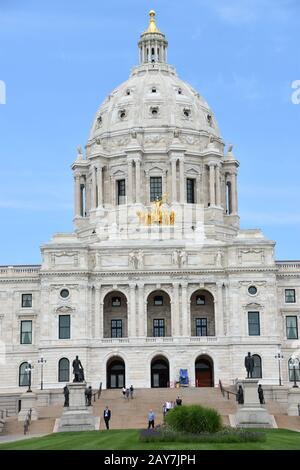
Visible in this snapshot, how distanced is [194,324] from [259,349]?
832 cm

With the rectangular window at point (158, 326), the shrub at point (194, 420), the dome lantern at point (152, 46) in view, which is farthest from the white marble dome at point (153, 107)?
the shrub at point (194, 420)

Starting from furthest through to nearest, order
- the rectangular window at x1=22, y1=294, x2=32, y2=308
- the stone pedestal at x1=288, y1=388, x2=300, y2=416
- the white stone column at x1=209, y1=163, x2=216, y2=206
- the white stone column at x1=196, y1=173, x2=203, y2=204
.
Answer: the white stone column at x1=196, y1=173, x2=203, y2=204
the white stone column at x1=209, y1=163, x2=216, y2=206
the rectangular window at x1=22, y1=294, x2=32, y2=308
the stone pedestal at x1=288, y1=388, x2=300, y2=416

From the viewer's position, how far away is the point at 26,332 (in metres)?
90.6

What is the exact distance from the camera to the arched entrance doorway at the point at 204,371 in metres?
87.2

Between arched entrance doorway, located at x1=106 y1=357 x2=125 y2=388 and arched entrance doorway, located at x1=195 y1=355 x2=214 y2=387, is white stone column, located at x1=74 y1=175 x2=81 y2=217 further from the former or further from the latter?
arched entrance doorway, located at x1=195 y1=355 x2=214 y2=387

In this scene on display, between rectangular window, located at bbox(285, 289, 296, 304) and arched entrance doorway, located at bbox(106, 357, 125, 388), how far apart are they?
1851 cm

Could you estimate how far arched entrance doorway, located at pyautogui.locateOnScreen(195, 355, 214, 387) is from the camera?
87.2 meters

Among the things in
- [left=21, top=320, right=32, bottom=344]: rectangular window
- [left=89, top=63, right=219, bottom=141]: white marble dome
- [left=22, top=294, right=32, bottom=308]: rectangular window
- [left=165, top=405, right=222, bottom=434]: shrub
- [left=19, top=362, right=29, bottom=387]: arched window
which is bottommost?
[left=165, top=405, right=222, bottom=434]: shrub

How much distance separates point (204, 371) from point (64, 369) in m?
14.2

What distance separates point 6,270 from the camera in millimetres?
92062

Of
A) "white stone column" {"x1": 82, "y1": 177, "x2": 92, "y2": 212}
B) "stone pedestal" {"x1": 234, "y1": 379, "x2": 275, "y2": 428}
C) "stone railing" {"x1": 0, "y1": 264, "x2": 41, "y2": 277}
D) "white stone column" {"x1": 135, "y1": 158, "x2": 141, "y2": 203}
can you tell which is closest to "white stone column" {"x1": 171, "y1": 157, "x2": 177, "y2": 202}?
"white stone column" {"x1": 135, "y1": 158, "x2": 141, "y2": 203}

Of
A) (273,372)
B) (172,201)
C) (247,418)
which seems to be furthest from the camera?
(172,201)
